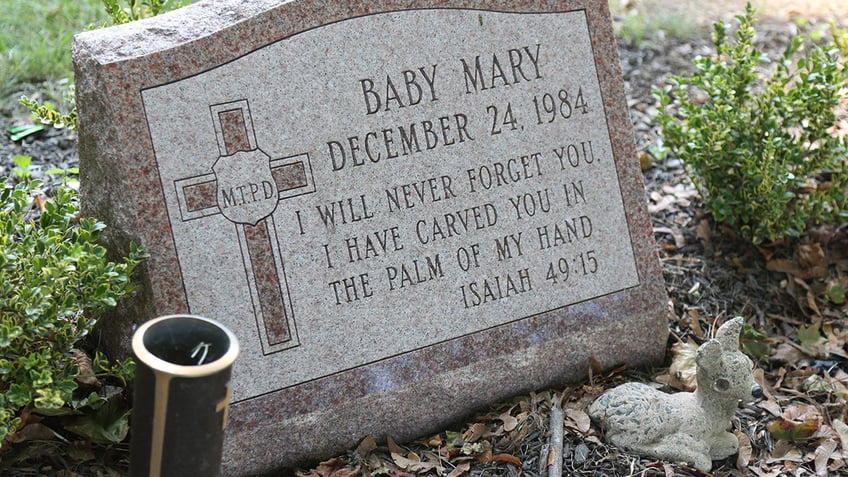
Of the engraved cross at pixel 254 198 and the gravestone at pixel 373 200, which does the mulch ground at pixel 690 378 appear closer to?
the gravestone at pixel 373 200

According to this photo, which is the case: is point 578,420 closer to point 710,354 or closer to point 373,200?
point 710,354

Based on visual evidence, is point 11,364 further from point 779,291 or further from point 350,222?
point 779,291

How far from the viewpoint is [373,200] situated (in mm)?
3252

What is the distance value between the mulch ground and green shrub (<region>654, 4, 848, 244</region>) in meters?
0.18

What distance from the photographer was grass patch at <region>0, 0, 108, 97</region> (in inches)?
199

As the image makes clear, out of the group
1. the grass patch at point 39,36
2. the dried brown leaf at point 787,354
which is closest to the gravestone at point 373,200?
the dried brown leaf at point 787,354

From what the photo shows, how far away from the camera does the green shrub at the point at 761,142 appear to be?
13.4ft

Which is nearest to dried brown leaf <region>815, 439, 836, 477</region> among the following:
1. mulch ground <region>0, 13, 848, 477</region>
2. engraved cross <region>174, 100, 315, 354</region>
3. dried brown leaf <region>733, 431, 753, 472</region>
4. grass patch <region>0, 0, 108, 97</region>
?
mulch ground <region>0, 13, 848, 477</region>

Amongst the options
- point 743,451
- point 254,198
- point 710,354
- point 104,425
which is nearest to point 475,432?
point 710,354

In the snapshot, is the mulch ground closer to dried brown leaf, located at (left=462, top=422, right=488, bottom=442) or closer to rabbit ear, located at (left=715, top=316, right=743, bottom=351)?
dried brown leaf, located at (left=462, top=422, right=488, bottom=442)

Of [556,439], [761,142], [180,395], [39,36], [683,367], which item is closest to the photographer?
[180,395]

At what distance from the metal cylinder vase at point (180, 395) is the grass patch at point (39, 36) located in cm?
291

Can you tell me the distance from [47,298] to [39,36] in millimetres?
3099

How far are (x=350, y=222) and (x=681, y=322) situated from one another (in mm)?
1611
